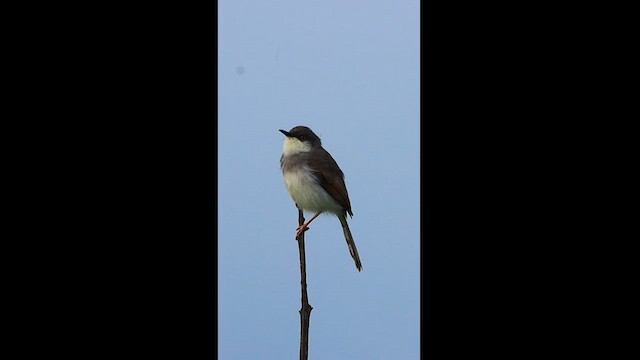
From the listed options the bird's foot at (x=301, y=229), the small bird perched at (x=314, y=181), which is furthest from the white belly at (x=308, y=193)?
the bird's foot at (x=301, y=229)

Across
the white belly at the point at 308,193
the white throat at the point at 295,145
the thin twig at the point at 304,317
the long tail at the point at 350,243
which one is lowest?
the thin twig at the point at 304,317

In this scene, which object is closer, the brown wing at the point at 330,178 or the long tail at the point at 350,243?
the long tail at the point at 350,243

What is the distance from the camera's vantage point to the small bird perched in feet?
12.4

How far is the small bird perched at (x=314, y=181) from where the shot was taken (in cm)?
379

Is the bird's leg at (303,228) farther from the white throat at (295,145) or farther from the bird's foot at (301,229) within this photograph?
the white throat at (295,145)

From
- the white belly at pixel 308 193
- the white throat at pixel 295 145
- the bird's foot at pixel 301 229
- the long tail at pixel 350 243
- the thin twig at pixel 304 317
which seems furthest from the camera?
the white throat at pixel 295 145

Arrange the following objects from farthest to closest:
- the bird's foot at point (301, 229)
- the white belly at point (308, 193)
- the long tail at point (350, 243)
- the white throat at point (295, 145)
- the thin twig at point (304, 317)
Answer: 1. the white throat at point (295, 145)
2. the white belly at point (308, 193)
3. the long tail at point (350, 243)
4. the bird's foot at point (301, 229)
5. the thin twig at point (304, 317)

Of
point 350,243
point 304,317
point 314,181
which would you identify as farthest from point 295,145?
point 304,317

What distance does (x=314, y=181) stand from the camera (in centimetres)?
379

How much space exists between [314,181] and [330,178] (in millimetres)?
115

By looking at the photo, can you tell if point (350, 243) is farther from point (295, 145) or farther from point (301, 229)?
point (295, 145)

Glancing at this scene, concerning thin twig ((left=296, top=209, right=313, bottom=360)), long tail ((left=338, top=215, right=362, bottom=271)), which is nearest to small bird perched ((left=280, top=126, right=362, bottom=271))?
long tail ((left=338, top=215, right=362, bottom=271))
